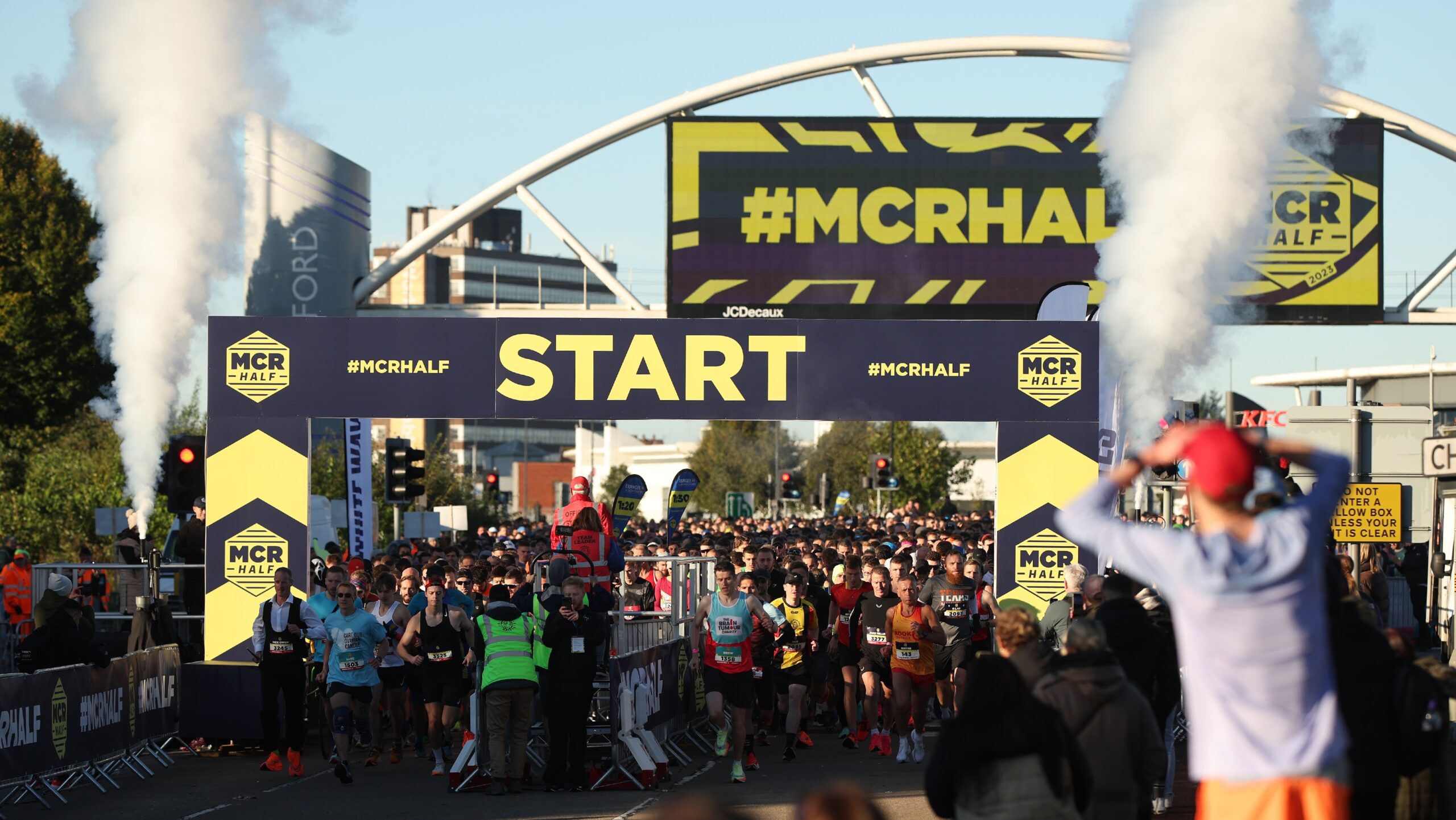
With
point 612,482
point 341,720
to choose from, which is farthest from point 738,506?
point 612,482

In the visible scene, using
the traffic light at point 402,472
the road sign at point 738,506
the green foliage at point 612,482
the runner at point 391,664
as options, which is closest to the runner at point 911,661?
the runner at point 391,664

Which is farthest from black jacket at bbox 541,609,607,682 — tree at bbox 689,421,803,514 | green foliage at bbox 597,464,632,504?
green foliage at bbox 597,464,632,504

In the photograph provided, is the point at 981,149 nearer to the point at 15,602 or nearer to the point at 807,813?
the point at 15,602

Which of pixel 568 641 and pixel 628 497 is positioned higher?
pixel 628 497

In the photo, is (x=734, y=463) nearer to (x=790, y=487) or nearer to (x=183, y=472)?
(x=790, y=487)

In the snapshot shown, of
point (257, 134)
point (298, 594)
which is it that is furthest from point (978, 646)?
point (257, 134)

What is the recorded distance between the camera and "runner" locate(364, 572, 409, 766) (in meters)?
15.2

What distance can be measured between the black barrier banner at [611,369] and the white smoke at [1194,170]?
699 cm

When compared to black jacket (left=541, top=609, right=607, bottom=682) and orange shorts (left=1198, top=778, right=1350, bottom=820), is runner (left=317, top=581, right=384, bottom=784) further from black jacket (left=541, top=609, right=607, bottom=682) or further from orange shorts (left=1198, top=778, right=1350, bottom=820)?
orange shorts (left=1198, top=778, right=1350, bottom=820)

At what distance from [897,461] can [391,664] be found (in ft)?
242

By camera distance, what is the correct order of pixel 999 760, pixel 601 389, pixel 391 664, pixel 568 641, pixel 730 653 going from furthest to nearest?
pixel 601 389 < pixel 391 664 < pixel 730 653 < pixel 568 641 < pixel 999 760

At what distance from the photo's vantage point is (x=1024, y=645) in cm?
688

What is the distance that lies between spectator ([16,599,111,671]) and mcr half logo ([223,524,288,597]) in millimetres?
2870

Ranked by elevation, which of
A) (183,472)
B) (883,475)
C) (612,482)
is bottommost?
(612,482)
